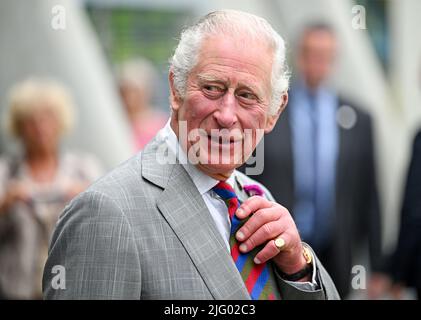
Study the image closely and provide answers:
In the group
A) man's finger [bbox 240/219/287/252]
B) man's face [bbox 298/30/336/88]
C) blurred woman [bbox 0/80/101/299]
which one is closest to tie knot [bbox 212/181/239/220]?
man's finger [bbox 240/219/287/252]

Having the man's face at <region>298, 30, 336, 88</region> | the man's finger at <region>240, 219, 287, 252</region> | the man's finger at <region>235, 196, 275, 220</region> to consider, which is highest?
the man's face at <region>298, 30, 336, 88</region>

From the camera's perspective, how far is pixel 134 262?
2205 millimetres

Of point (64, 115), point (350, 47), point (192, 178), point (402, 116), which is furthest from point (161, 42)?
point (192, 178)

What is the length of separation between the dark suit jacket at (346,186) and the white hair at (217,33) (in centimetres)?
241

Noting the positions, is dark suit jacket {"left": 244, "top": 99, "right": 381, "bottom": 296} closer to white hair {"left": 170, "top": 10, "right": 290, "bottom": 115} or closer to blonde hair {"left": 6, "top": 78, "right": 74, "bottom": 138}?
blonde hair {"left": 6, "top": 78, "right": 74, "bottom": 138}

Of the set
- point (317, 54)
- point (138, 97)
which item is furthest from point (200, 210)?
point (138, 97)

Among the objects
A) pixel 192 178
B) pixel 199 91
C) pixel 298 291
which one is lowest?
pixel 298 291

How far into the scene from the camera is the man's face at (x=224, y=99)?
235cm

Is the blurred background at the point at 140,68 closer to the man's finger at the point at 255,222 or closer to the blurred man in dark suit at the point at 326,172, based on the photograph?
the blurred man in dark suit at the point at 326,172

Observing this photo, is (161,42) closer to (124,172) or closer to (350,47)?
(350,47)

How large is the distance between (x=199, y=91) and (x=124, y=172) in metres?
0.30

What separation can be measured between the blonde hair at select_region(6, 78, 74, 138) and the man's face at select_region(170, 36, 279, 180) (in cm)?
281

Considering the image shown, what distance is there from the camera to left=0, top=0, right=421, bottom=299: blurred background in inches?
230

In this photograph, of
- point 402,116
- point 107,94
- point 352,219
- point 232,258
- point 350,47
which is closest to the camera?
point 232,258
